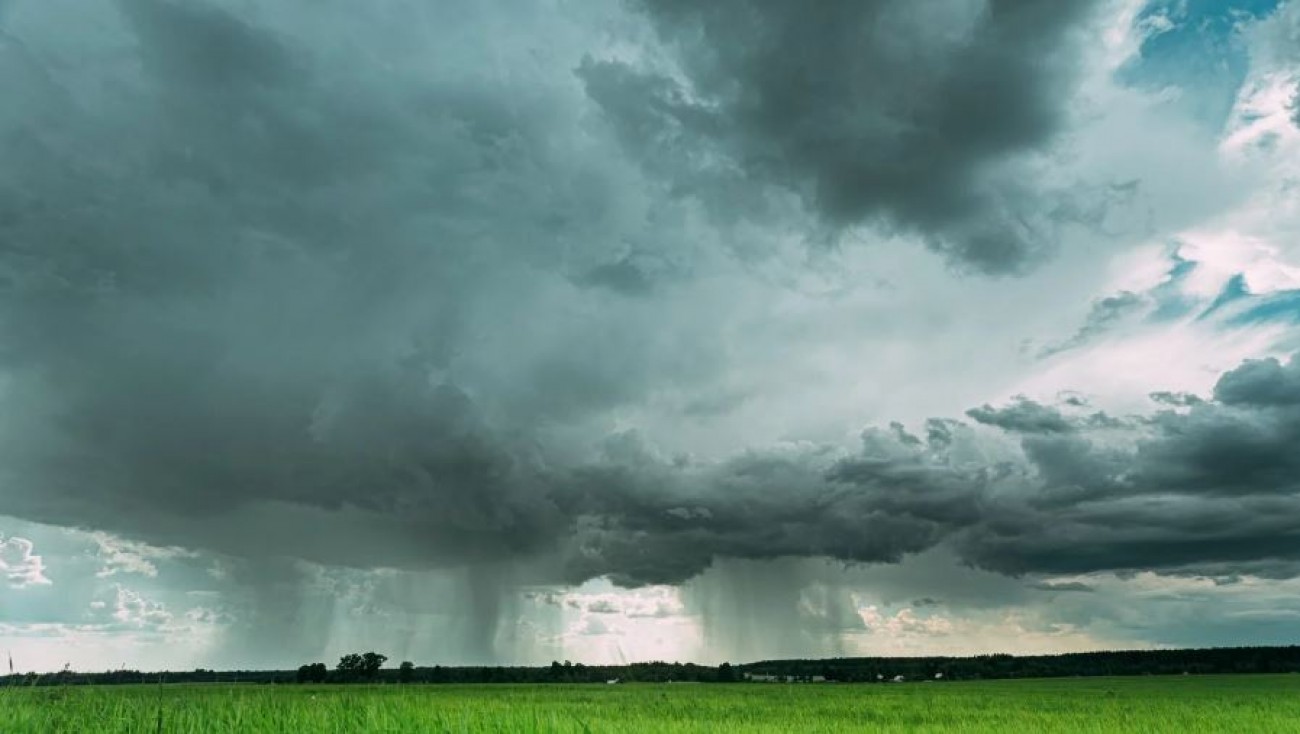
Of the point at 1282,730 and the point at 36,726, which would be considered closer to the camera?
the point at 36,726

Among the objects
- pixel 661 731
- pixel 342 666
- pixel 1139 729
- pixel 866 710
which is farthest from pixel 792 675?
pixel 661 731

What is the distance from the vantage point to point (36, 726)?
1126 centimetres

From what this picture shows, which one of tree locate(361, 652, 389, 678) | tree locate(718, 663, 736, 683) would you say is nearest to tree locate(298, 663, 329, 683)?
tree locate(361, 652, 389, 678)

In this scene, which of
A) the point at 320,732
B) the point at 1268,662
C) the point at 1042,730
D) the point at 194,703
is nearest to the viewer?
the point at 320,732

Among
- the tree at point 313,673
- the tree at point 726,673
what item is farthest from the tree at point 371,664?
the tree at point 726,673

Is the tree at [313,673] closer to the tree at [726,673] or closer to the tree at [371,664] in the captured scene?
the tree at [371,664]

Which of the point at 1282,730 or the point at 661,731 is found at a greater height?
the point at 661,731

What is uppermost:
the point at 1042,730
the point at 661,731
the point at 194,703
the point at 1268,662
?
the point at 194,703

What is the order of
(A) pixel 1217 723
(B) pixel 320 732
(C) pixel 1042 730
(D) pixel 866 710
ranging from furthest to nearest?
(D) pixel 866 710
(A) pixel 1217 723
(C) pixel 1042 730
(B) pixel 320 732

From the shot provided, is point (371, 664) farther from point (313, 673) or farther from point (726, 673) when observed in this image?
point (726, 673)

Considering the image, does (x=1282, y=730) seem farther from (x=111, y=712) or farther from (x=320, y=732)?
(x=111, y=712)

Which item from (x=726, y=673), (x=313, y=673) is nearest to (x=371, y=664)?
(x=313, y=673)

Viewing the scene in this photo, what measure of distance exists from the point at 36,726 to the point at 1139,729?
110 feet

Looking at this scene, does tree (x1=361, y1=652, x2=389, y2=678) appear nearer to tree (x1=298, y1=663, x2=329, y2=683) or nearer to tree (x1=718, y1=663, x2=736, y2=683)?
tree (x1=298, y1=663, x2=329, y2=683)
